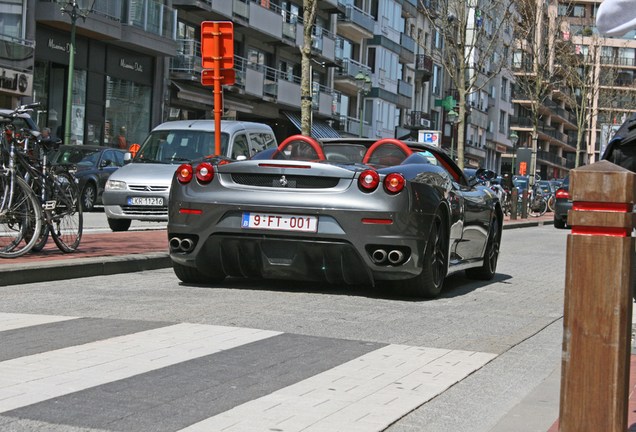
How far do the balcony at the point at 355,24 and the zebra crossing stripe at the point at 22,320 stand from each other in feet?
189

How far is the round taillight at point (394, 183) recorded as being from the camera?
9172 mm

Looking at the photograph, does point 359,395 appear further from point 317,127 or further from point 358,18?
point 358,18

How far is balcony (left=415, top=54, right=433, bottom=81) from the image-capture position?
80.8 m

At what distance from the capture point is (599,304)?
4.00 meters

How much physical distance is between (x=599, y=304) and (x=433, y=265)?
5.60 metres

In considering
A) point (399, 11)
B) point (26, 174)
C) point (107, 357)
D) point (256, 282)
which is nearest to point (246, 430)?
point (107, 357)

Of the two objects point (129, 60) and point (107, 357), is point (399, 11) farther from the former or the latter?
point (107, 357)

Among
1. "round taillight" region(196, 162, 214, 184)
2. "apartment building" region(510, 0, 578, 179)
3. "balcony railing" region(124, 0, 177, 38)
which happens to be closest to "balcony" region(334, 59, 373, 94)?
"apartment building" region(510, 0, 578, 179)

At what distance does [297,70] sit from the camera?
2313 inches

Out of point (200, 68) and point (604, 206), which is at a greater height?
point (200, 68)

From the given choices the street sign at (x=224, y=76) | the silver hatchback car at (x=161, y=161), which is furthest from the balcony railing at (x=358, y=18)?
the street sign at (x=224, y=76)

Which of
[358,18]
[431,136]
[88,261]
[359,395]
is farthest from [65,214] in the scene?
[358,18]

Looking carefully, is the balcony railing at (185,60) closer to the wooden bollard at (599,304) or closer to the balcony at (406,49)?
the balcony at (406,49)

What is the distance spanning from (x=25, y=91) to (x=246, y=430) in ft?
103
